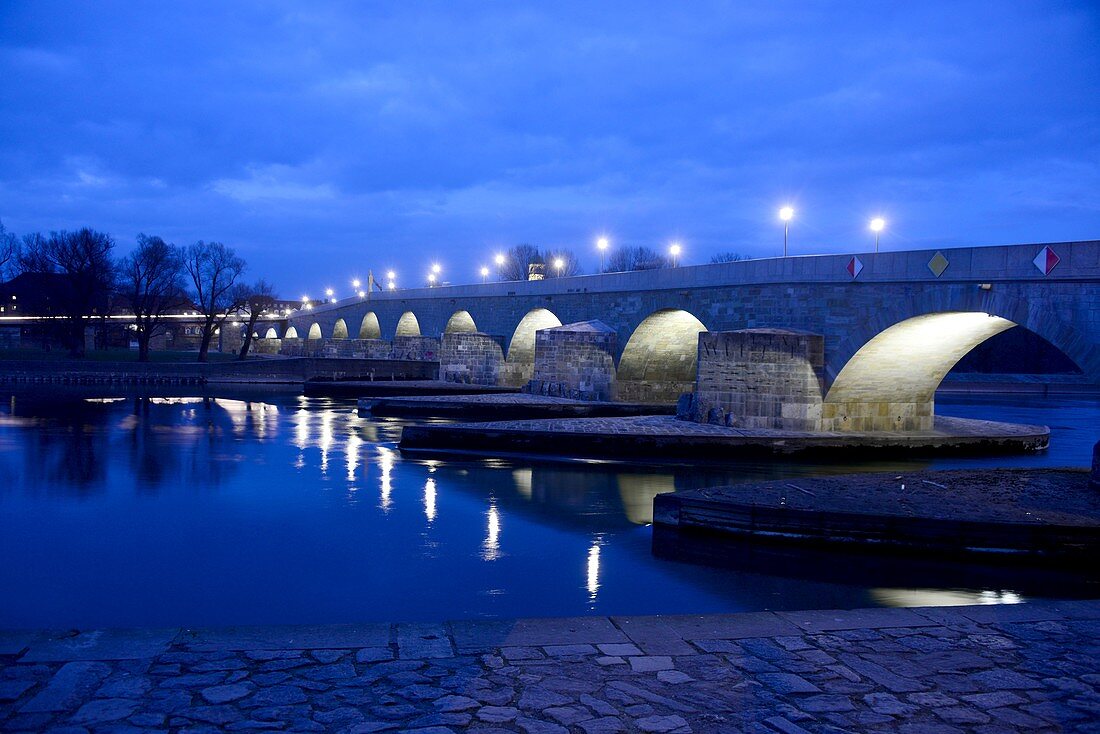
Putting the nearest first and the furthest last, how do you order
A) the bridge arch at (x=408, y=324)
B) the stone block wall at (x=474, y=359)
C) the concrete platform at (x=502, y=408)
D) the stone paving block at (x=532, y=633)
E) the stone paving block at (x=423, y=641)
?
1. the stone paving block at (x=423, y=641)
2. the stone paving block at (x=532, y=633)
3. the concrete platform at (x=502, y=408)
4. the stone block wall at (x=474, y=359)
5. the bridge arch at (x=408, y=324)

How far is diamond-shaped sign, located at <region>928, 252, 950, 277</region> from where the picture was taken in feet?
45.1

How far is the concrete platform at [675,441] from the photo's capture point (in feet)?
49.5

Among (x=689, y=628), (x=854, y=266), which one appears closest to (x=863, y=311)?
(x=854, y=266)

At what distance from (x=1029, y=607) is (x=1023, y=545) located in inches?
103

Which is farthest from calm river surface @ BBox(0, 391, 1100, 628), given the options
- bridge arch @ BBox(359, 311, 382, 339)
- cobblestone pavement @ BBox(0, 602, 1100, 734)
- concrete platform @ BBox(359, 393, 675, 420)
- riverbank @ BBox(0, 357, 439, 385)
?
bridge arch @ BBox(359, 311, 382, 339)

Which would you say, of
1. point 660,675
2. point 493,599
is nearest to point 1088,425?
point 493,599

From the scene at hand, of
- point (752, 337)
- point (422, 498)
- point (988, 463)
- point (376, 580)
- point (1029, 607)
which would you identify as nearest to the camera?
point (1029, 607)

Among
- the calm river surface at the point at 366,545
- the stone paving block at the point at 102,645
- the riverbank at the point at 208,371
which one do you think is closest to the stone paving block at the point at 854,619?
the calm river surface at the point at 366,545

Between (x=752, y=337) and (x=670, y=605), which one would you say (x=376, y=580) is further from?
(x=752, y=337)

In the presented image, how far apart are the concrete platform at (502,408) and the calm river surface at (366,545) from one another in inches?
202

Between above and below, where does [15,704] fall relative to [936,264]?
below

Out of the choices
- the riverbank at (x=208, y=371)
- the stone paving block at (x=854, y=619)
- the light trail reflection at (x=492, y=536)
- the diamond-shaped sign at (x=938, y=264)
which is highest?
the diamond-shaped sign at (x=938, y=264)

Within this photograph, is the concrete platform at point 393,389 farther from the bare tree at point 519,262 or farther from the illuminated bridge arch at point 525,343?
the bare tree at point 519,262

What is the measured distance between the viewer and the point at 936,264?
45.6ft
